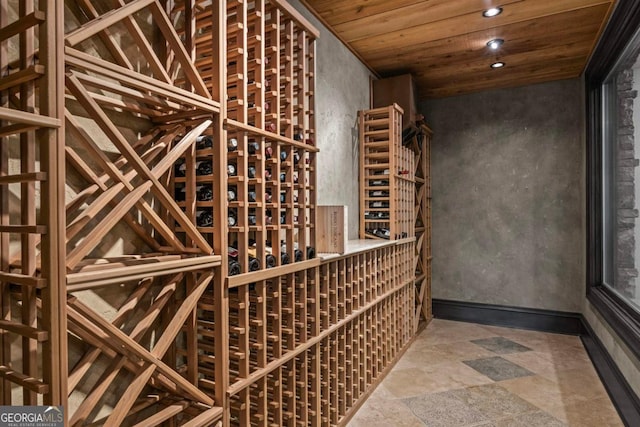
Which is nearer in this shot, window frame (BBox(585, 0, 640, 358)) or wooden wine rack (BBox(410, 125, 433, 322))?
window frame (BBox(585, 0, 640, 358))

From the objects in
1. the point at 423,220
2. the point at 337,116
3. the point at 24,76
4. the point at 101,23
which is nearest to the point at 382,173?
the point at 337,116

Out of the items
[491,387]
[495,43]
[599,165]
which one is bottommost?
[491,387]

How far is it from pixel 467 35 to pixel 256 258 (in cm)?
250

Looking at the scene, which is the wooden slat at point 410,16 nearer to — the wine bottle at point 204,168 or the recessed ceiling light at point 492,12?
the recessed ceiling light at point 492,12

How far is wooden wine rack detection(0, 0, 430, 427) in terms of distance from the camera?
0.91 metres

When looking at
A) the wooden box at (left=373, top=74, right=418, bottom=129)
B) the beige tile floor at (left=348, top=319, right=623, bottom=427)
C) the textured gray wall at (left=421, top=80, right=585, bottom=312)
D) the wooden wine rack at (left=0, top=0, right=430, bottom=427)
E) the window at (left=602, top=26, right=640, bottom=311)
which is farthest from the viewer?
the textured gray wall at (left=421, top=80, right=585, bottom=312)

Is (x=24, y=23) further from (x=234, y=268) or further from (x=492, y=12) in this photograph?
(x=492, y=12)

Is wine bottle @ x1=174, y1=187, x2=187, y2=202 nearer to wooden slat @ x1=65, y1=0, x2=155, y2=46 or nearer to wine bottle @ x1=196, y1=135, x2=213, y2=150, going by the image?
wine bottle @ x1=196, y1=135, x2=213, y2=150

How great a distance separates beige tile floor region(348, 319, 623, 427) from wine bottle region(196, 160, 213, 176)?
178 cm

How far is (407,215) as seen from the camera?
3.60 metres

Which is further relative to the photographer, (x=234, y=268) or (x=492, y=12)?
(x=492, y=12)

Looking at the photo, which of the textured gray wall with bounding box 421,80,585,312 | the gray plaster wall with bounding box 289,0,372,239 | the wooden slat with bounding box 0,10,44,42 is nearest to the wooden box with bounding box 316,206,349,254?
the gray plaster wall with bounding box 289,0,372,239

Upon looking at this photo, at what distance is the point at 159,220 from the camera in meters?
1.27

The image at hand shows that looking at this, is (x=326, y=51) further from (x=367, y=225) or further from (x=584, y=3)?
(x=584, y=3)
